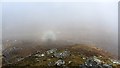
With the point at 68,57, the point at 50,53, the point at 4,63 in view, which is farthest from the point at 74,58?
the point at 4,63

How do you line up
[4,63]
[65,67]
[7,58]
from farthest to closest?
[7,58], [4,63], [65,67]

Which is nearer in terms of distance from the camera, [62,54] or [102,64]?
[102,64]

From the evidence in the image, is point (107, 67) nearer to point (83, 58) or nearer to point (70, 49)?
point (83, 58)

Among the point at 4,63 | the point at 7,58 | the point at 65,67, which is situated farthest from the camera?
the point at 7,58

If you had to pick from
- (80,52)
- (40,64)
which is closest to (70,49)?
(80,52)

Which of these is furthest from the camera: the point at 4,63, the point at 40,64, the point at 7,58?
the point at 7,58

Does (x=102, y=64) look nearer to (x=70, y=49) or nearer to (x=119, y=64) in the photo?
(x=119, y=64)

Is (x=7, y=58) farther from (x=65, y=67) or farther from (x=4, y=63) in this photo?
(x=65, y=67)

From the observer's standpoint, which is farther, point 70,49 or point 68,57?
point 70,49

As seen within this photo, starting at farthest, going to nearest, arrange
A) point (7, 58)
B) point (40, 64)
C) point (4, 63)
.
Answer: point (7, 58) → point (4, 63) → point (40, 64)
